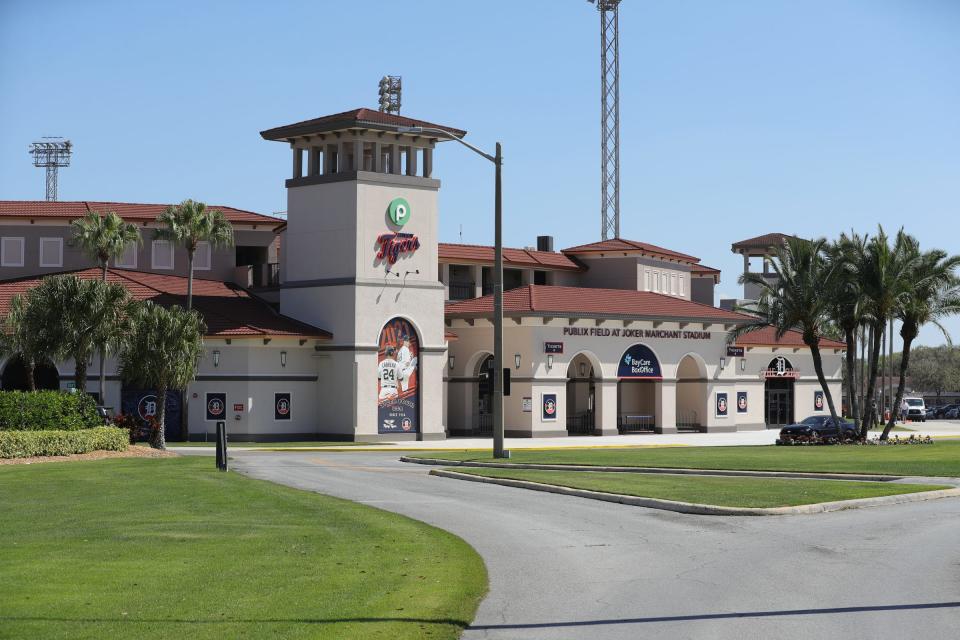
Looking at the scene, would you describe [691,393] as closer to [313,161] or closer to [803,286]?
[803,286]

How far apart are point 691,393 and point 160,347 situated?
33919mm

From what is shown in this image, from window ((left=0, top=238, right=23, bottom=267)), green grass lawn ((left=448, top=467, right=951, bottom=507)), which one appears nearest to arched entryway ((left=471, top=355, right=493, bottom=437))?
window ((left=0, top=238, right=23, bottom=267))

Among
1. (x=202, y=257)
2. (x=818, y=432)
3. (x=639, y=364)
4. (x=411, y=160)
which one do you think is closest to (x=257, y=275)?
(x=202, y=257)

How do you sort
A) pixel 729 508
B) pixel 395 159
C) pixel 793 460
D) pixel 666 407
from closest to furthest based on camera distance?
1. pixel 729 508
2. pixel 793 460
3. pixel 395 159
4. pixel 666 407

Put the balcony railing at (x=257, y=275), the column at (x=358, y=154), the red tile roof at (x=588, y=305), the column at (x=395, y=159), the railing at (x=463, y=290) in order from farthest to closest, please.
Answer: the railing at (x=463, y=290) < the balcony railing at (x=257, y=275) < the red tile roof at (x=588, y=305) < the column at (x=395, y=159) < the column at (x=358, y=154)

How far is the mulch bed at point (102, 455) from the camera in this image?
31828mm

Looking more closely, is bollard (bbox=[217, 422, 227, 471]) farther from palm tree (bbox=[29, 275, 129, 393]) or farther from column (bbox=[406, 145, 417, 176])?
column (bbox=[406, 145, 417, 176])

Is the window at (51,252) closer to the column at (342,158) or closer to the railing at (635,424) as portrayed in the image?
the column at (342,158)

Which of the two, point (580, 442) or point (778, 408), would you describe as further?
point (778, 408)

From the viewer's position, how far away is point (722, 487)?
2445 cm

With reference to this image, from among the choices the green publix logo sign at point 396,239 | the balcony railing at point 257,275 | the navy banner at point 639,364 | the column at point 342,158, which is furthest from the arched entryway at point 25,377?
the navy banner at point 639,364

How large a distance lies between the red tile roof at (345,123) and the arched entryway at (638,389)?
1639 centimetres

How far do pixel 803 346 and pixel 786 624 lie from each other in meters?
62.9

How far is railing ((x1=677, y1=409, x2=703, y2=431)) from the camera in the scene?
65.4 meters
